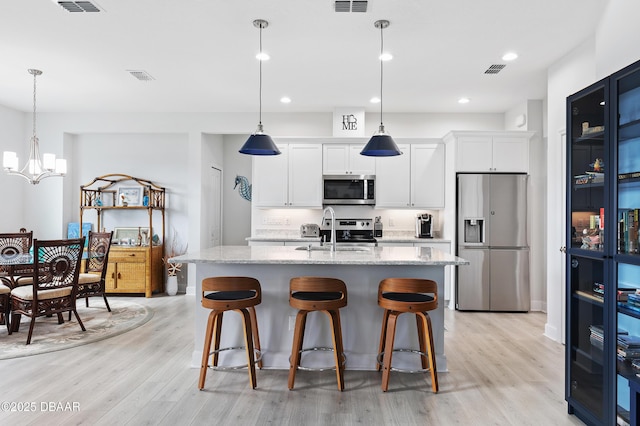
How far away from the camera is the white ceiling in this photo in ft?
10.5

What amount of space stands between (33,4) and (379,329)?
3.62 meters

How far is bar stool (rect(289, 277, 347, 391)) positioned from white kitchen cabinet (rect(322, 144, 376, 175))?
3.23 meters

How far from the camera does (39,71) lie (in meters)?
4.53

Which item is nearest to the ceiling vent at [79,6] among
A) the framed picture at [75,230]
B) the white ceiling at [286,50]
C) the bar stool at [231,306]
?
the white ceiling at [286,50]

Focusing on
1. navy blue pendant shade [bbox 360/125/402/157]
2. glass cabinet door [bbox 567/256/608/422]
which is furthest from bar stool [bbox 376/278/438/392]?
navy blue pendant shade [bbox 360/125/402/157]

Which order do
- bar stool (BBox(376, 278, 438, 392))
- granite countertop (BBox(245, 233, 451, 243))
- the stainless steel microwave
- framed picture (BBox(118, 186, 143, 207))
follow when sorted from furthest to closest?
framed picture (BBox(118, 186, 143, 207))
the stainless steel microwave
granite countertop (BBox(245, 233, 451, 243))
bar stool (BBox(376, 278, 438, 392))

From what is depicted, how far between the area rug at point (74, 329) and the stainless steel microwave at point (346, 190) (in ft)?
9.37

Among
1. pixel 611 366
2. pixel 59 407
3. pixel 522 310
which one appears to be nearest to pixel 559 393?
pixel 611 366

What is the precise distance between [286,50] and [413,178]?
2819 millimetres

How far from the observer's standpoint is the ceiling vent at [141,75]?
457 centimetres

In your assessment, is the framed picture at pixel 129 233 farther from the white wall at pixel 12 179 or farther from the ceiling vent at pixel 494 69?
the ceiling vent at pixel 494 69

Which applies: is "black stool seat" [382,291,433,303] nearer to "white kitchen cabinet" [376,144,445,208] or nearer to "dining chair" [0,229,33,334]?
"white kitchen cabinet" [376,144,445,208]

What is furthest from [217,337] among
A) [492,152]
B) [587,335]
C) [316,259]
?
[492,152]

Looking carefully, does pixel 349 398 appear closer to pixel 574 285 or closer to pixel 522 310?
pixel 574 285
